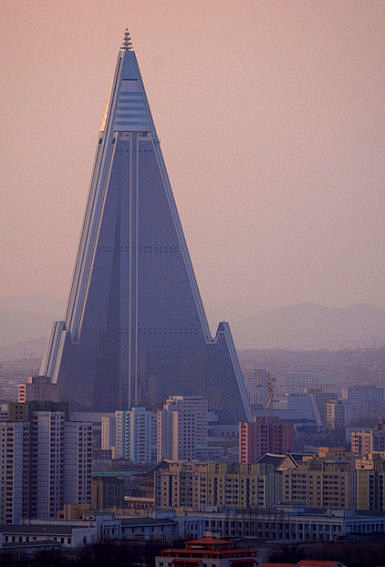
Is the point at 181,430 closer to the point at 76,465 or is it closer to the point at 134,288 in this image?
the point at 134,288

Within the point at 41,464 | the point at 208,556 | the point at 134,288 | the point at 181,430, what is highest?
the point at 134,288

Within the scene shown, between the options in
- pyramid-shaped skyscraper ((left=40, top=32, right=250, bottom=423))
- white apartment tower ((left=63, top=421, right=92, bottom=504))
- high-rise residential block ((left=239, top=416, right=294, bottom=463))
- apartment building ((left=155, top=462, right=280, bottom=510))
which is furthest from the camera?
pyramid-shaped skyscraper ((left=40, top=32, right=250, bottom=423))

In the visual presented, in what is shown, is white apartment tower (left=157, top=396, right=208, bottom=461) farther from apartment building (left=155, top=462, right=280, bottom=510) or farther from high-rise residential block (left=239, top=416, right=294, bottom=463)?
apartment building (left=155, top=462, right=280, bottom=510)

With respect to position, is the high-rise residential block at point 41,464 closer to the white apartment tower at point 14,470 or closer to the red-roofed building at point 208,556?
the white apartment tower at point 14,470

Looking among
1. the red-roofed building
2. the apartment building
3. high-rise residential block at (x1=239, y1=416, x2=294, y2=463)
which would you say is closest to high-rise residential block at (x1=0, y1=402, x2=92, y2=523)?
the apartment building

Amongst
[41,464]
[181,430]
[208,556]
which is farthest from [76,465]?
[181,430]

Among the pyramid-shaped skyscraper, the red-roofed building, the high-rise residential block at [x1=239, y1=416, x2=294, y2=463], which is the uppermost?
the pyramid-shaped skyscraper

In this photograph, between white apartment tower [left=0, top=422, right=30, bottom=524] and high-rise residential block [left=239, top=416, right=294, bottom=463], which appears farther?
high-rise residential block [left=239, top=416, right=294, bottom=463]
